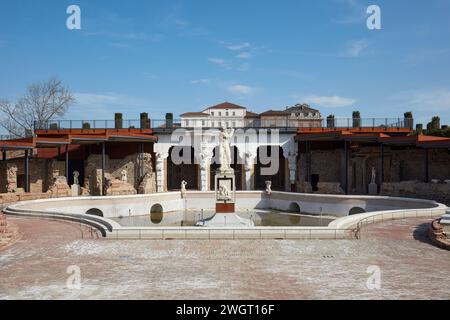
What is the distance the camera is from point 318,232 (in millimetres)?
16281

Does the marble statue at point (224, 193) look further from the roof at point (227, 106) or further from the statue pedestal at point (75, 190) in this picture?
the roof at point (227, 106)

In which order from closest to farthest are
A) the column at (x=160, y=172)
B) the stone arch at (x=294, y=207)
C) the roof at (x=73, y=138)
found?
the roof at (x=73, y=138), the stone arch at (x=294, y=207), the column at (x=160, y=172)

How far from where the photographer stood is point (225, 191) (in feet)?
77.6

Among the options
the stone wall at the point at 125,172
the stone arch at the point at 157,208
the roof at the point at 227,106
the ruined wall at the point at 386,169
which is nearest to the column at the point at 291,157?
the ruined wall at the point at 386,169

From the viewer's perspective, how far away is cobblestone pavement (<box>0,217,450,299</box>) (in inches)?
384

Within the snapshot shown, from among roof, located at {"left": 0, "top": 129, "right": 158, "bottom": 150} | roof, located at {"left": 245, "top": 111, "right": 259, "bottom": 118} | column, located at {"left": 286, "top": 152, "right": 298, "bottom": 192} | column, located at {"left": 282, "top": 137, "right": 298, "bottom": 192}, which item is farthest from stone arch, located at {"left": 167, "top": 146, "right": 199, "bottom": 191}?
roof, located at {"left": 245, "top": 111, "right": 259, "bottom": 118}

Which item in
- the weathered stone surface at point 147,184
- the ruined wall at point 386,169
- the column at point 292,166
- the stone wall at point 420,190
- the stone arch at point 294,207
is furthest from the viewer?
the column at point 292,166

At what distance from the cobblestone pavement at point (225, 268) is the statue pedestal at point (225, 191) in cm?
804

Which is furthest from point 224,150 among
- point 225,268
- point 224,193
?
point 225,268

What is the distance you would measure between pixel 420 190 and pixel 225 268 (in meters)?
21.9

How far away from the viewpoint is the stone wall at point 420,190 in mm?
27402

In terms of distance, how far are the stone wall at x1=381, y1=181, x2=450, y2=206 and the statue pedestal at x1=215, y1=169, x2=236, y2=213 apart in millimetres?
13879
